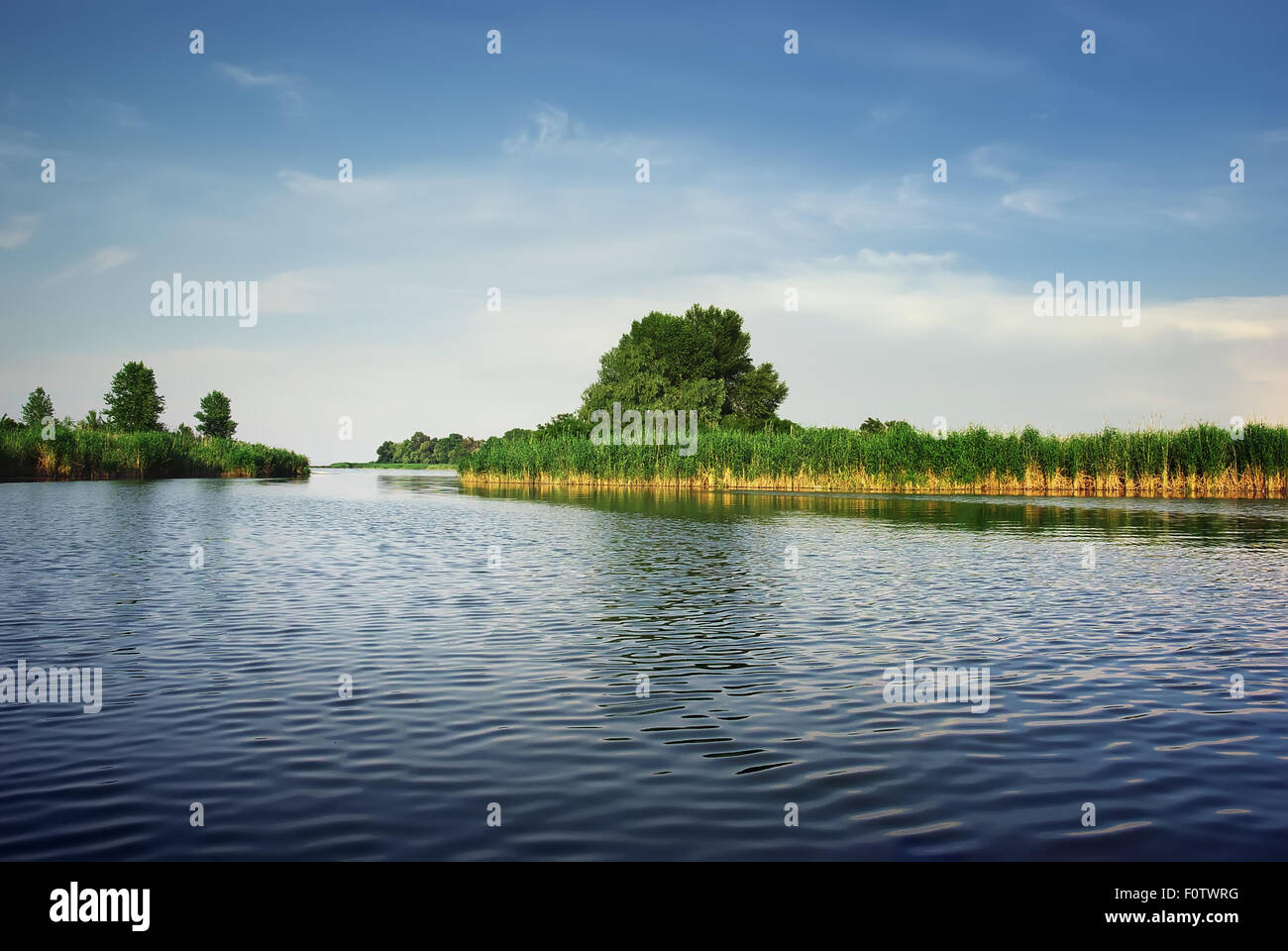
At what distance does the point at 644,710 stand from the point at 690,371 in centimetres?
8891

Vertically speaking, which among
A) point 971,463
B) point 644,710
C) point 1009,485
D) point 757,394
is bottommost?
point 644,710

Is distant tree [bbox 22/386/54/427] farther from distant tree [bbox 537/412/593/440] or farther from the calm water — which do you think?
the calm water

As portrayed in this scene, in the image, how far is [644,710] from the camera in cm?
861

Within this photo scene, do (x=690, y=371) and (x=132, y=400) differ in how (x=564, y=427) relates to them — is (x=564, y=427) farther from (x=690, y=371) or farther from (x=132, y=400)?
(x=132, y=400)

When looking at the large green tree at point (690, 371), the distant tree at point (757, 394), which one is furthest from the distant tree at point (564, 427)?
the distant tree at point (757, 394)

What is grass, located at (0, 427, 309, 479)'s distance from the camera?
209 ft

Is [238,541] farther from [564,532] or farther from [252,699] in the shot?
[252,699]

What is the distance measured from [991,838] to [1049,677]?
4747mm

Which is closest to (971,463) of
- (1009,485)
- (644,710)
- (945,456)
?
(945,456)

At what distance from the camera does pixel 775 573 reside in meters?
18.3

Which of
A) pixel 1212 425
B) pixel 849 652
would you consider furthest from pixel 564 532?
pixel 1212 425

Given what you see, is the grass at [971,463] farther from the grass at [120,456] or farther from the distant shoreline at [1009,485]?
the grass at [120,456]
